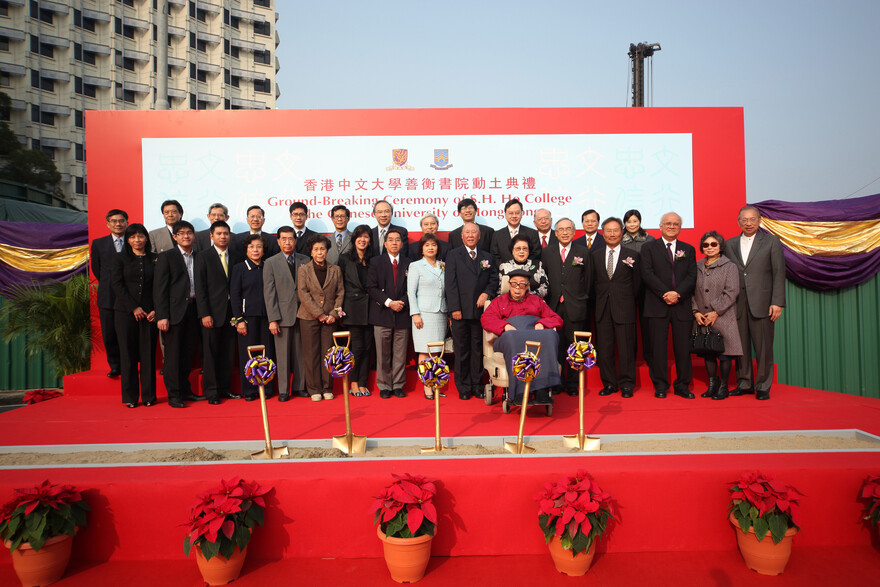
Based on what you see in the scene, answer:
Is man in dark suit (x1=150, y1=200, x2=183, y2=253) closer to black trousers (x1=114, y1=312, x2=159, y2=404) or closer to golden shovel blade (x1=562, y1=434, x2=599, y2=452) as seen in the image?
black trousers (x1=114, y1=312, x2=159, y2=404)

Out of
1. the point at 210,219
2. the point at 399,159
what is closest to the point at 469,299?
the point at 399,159

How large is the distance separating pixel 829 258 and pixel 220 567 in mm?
6506

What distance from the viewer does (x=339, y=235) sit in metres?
5.11

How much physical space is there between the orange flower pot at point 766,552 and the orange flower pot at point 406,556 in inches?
53.0

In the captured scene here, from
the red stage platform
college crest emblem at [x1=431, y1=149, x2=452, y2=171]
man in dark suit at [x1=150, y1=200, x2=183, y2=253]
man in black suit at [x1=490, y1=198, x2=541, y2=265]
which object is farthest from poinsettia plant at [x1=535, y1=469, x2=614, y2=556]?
man in dark suit at [x1=150, y1=200, x2=183, y2=253]

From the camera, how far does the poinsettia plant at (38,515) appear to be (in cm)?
218

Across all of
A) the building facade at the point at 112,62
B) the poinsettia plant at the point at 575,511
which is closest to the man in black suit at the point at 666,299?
the poinsettia plant at the point at 575,511

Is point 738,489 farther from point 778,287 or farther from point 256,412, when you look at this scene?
point 256,412

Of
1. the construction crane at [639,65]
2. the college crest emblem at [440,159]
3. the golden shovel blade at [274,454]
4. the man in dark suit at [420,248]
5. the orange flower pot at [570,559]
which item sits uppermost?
the construction crane at [639,65]

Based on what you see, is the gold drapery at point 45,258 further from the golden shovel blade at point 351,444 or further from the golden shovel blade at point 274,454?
the golden shovel blade at point 351,444

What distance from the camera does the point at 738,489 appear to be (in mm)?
2387

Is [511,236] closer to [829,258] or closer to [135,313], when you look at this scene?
[135,313]

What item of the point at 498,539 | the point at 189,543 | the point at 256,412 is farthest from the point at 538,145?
the point at 189,543

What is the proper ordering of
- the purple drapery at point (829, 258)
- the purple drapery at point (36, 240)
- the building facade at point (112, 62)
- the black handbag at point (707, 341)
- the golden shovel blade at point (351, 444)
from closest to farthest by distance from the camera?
the golden shovel blade at point (351, 444) → the black handbag at point (707, 341) → the purple drapery at point (829, 258) → the purple drapery at point (36, 240) → the building facade at point (112, 62)
